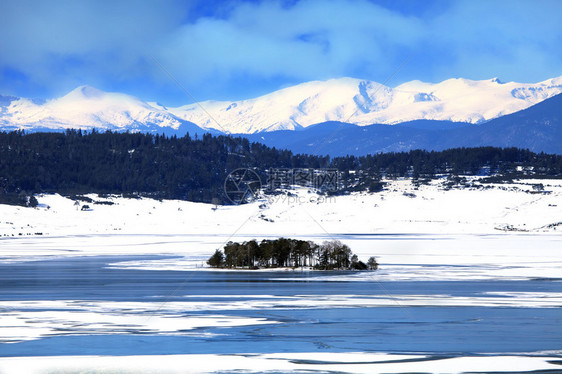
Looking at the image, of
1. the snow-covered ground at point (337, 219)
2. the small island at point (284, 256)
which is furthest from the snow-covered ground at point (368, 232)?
the small island at point (284, 256)

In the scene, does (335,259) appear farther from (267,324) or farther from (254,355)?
(254,355)

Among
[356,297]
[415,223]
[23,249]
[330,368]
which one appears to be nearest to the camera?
[330,368]

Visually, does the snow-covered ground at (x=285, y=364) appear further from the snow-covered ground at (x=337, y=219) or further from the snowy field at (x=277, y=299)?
the snow-covered ground at (x=337, y=219)

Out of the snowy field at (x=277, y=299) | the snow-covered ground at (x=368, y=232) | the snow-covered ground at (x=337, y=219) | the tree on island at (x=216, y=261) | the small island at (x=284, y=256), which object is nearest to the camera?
the snowy field at (x=277, y=299)

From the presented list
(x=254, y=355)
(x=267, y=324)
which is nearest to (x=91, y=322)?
(x=267, y=324)

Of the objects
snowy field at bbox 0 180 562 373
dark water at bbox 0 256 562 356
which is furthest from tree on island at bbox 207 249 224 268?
dark water at bbox 0 256 562 356

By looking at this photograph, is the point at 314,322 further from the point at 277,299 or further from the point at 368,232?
the point at 368,232
